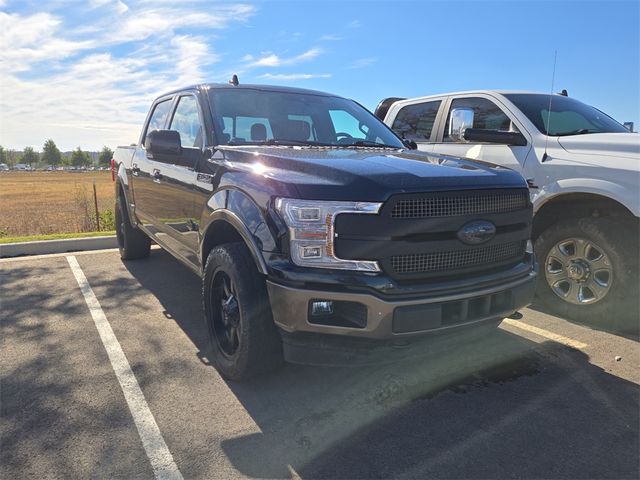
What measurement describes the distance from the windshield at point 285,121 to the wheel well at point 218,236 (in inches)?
27.4

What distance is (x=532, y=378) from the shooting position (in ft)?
10.6

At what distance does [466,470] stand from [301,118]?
295 cm

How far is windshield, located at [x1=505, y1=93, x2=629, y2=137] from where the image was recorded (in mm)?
4801

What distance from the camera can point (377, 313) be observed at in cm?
247

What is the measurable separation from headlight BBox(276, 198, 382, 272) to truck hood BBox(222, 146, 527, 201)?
0.04 m

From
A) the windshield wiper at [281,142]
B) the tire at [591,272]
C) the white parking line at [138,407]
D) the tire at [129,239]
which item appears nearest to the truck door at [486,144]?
the tire at [591,272]

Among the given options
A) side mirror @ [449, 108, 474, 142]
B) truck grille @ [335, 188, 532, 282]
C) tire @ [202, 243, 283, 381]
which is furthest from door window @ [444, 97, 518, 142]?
tire @ [202, 243, 283, 381]

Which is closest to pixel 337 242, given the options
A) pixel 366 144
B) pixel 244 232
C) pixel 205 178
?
pixel 244 232

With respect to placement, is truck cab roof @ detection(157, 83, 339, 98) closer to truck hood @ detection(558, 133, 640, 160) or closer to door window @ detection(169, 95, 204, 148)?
door window @ detection(169, 95, 204, 148)

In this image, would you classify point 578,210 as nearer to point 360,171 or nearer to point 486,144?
point 486,144

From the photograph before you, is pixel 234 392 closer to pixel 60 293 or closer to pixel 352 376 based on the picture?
pixel 352 376

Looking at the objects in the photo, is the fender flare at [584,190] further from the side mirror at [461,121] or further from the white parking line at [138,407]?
the white parking line at [138,407]

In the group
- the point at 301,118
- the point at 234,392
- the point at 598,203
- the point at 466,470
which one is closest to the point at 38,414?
the point at 234,392

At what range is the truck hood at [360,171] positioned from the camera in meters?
2.55
